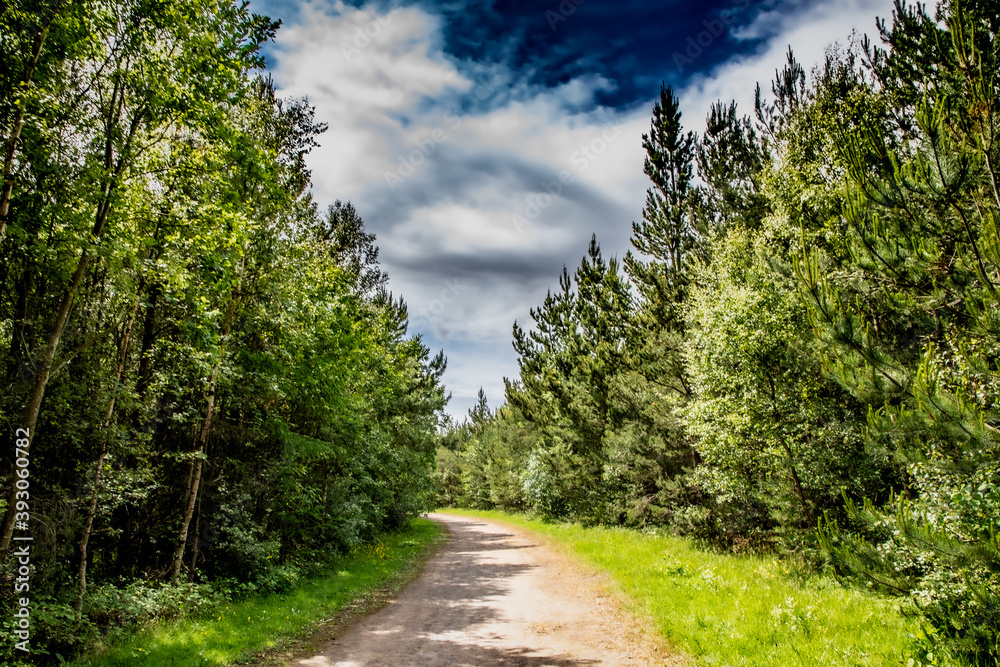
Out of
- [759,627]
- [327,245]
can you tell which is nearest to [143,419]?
[327,245]

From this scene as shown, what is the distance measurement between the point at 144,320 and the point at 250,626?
19.7 ft

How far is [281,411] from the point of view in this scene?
527 inches

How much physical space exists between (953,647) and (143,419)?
12.3 metres

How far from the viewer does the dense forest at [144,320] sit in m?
6.65

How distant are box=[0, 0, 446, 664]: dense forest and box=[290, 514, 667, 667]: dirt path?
338 cm

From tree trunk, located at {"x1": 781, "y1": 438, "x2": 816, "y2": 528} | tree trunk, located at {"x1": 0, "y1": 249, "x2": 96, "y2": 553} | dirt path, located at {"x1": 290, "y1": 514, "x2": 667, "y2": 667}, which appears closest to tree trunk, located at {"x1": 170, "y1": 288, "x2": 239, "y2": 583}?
tree trunk, located at {"x1": 0, "y1": 249, "x2": 96, "y2": 553}

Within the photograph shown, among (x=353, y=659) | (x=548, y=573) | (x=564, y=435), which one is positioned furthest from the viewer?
(x=564, y=435)


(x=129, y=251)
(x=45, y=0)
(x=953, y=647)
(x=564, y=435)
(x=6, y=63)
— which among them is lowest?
(x=953, y=647)

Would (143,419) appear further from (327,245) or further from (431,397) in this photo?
(431,397)

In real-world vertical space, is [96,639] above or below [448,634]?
above

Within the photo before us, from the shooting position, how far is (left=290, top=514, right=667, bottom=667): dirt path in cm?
733

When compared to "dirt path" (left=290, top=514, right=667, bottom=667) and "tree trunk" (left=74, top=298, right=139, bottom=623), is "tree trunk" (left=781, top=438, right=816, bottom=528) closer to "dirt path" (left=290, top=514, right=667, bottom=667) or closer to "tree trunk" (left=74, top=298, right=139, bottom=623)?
"dirt path" (left=290, top=514, right=667, bottom=667)
